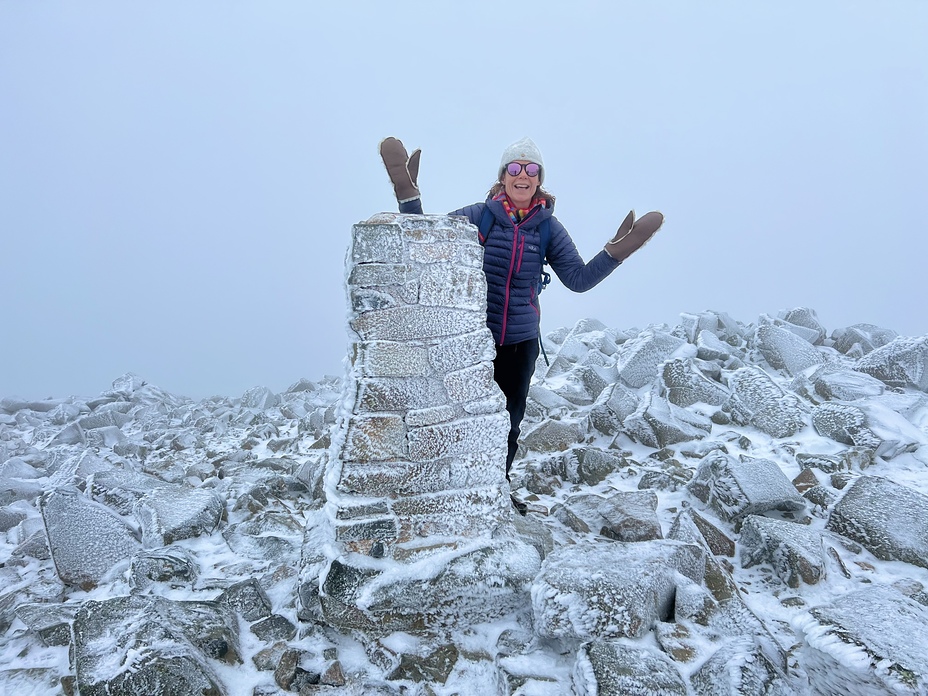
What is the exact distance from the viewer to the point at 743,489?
2.80 metres

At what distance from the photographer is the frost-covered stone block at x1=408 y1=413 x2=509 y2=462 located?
229 cm

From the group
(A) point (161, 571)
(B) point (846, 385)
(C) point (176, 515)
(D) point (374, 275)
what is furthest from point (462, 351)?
(B) point (846, 385)

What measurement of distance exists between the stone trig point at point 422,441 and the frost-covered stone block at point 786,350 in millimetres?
4086

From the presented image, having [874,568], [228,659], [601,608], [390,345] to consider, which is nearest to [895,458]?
[874,568]

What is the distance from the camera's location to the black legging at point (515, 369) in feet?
9.80

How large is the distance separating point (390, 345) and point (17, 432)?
23.0 feet

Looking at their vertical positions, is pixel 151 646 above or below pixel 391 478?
below

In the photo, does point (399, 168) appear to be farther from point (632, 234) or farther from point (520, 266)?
point (632, 234)

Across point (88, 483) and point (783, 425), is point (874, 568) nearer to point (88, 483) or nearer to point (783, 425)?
point (783, 425)

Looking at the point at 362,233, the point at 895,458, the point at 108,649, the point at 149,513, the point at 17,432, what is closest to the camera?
the point at 108,649

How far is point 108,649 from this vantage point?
71.2 inches

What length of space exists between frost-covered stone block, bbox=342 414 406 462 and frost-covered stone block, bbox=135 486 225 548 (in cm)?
142

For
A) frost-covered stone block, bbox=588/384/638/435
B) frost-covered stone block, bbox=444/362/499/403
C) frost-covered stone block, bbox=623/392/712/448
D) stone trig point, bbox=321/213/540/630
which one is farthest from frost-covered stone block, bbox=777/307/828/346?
stone trig point, bbox=321/213/540/630

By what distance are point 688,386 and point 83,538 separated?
4.56 metres
